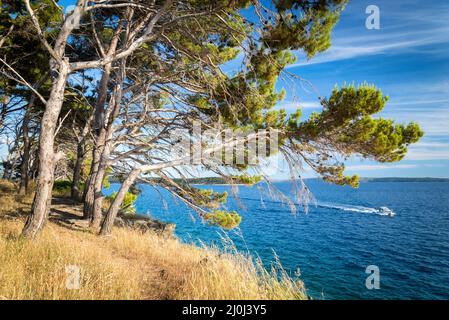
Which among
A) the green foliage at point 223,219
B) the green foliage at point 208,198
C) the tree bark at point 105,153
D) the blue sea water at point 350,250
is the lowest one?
the blue sea water at point 350,250

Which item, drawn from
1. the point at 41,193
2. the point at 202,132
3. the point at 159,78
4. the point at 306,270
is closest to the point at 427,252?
the point at 306,270

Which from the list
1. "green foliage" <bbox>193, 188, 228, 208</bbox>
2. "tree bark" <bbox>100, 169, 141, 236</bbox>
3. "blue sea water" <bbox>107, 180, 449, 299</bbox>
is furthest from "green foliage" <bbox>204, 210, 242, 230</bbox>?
"tree bark" <bbox>100, 169, 141, 236</bbox>

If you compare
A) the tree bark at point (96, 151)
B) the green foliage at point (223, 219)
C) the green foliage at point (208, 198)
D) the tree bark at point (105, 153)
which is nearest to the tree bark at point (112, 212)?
the tree bark at point (105, 153)

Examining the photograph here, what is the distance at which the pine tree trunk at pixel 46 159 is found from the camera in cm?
650

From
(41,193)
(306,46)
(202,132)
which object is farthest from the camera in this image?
(202,132)

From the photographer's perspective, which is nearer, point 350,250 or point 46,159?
point 46,159


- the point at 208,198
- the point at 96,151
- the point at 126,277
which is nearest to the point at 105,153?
the point at 96,151

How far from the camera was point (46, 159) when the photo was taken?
21.6ft

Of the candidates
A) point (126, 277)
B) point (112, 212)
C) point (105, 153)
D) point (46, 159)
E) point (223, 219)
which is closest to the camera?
point (126, 277)

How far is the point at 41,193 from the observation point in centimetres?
658

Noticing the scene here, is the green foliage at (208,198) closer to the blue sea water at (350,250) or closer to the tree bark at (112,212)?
the blue sea water at (350,250)

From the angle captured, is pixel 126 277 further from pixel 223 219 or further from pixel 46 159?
pixel 223 219
